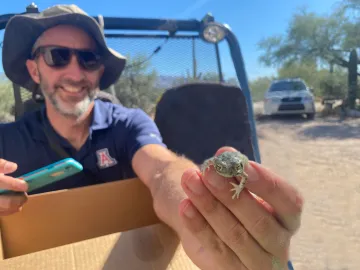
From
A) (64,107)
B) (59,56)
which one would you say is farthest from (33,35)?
(64,107)

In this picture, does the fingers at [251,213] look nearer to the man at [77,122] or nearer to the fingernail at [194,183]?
the fingernail at [194,183]

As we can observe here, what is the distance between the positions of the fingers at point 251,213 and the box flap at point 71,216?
774mm

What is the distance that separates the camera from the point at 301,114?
52.6 feet

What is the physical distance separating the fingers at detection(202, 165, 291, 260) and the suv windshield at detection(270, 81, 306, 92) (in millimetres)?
15569

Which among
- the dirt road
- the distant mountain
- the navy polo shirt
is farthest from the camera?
the dirt road

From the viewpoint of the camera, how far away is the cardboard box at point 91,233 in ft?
3.97

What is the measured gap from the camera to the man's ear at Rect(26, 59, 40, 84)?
2.45 meters

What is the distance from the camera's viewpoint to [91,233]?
5.28ft

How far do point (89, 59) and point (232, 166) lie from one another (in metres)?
1.78

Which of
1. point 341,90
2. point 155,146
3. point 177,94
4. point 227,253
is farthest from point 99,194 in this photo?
point 341,90

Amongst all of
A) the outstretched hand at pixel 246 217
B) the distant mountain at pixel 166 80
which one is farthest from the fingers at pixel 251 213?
the distant mountain at pixel 166 80

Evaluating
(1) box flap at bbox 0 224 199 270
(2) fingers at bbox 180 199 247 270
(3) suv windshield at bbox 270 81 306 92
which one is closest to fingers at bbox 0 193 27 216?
(1) box flap at bbox 0 224 199 270

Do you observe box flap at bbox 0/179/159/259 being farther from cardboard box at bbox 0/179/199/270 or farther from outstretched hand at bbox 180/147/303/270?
outstretched hand at bbox 180/147/303/270

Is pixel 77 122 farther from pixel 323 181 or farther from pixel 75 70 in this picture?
pixel 323 181
